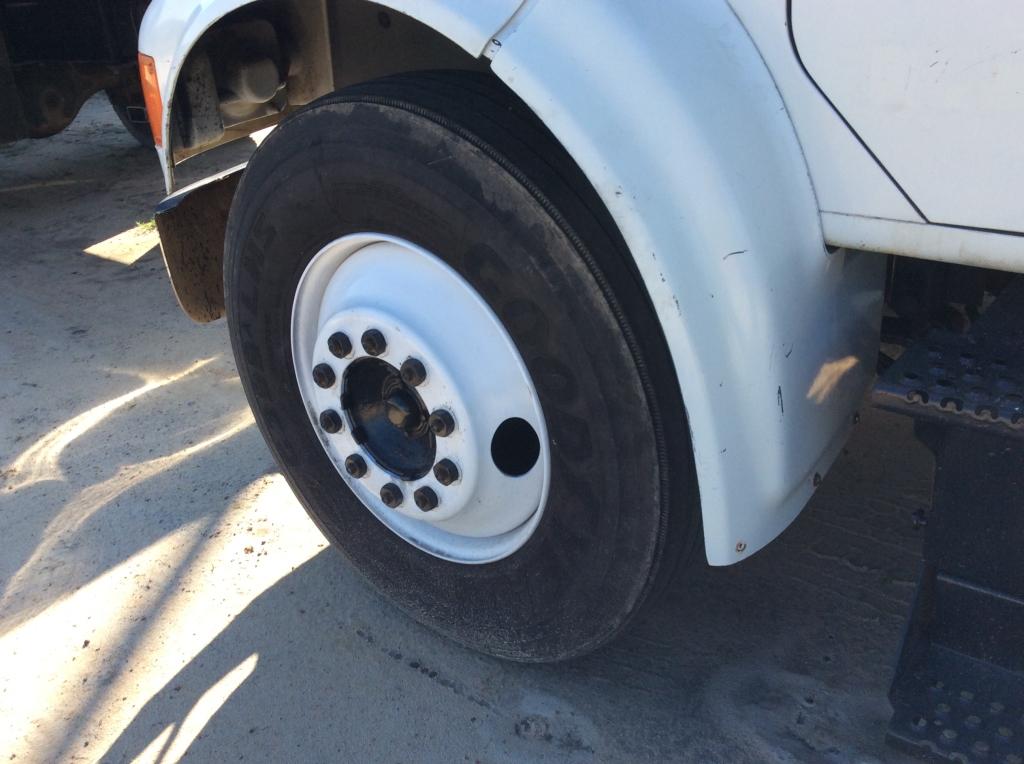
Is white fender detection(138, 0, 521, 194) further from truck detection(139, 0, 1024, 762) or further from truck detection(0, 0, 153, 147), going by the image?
truck detection(0, 0, 153, 147)

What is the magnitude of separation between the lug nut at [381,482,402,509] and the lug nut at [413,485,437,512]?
0.22 feet

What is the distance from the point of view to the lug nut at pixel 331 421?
6.56 feet

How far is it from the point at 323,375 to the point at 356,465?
0.20 meters

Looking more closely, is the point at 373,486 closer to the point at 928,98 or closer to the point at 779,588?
the point at 779,588

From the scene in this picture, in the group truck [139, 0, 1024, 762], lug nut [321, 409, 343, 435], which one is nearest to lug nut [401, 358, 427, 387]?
truck [139, 0, 1024, 762]

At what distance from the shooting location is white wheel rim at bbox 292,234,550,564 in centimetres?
176

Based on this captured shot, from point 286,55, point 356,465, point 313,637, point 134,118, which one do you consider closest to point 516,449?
point 356,465

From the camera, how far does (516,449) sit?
186cm

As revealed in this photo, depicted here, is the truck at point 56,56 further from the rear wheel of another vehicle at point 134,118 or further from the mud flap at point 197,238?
the mud flap at point 197,238

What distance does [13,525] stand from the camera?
273 centimetres

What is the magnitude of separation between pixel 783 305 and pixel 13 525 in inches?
87.6

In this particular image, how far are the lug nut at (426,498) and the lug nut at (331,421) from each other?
23 centimetres

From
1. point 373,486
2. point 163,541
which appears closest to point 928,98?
point 373,486

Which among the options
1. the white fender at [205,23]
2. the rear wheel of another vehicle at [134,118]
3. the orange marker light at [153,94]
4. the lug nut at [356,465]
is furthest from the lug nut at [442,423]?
the rear wheel of another vehicle at [134,118]
